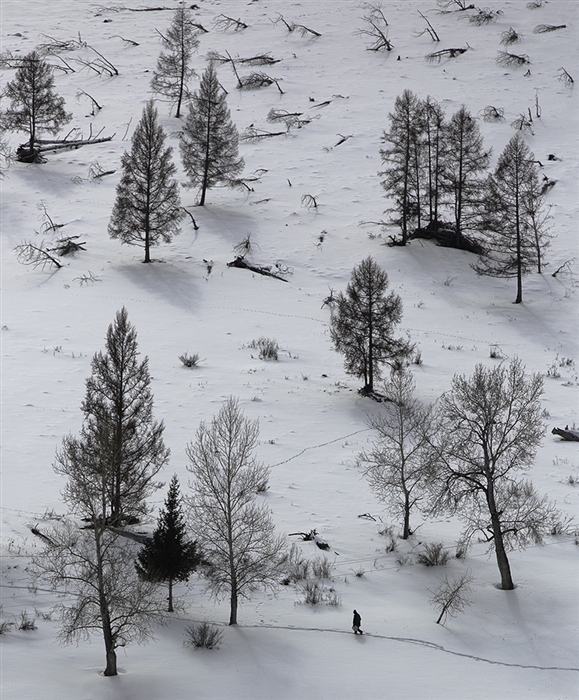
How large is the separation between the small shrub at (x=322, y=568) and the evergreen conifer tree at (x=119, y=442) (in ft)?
15.6

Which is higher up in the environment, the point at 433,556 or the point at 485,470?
the point at 485,470

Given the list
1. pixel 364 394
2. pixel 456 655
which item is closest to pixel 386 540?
pixel 456 655

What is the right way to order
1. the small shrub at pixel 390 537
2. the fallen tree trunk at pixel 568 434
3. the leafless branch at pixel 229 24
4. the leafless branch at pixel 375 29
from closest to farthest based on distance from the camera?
the small shrub at pixel 390 537 < the fallen tree trunk at pixel 568 434 < the leafless branch at pixel 375 29 < the leafless branch at pixel 229 24

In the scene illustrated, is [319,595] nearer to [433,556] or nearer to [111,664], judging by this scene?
[433,556]

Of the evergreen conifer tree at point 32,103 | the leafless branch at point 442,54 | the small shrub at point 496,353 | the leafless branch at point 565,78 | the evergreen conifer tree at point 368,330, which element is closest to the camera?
the evergreen conifer tree at point 368,330

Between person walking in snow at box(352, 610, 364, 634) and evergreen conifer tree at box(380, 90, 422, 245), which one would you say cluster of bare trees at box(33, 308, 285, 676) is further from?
evergreen conifer tree at box(380, 90, 422, 245)

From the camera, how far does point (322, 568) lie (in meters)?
19.1

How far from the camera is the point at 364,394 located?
93.4 feet

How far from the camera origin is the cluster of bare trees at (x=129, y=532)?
51.7 feet

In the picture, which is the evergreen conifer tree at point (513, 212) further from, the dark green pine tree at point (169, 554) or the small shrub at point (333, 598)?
the dark green pine tree at point (169, 554)

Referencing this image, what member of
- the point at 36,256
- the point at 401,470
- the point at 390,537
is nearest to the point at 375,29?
the point at 36,256

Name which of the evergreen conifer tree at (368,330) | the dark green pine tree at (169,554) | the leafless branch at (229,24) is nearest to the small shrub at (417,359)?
the evergreen conifer tree at (368,330)

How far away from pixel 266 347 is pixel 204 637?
16400mm

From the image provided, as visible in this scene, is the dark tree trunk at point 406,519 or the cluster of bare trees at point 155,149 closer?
the dark tree trunk at point 406,519
